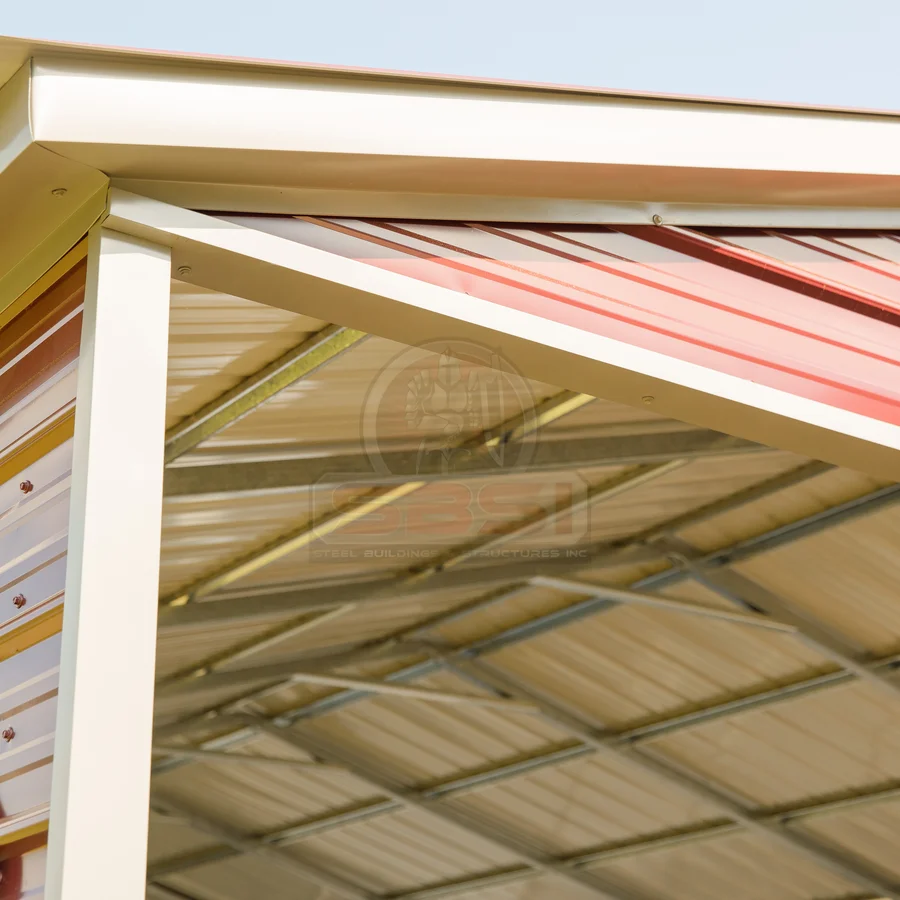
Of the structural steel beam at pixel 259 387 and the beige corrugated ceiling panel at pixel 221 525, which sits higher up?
the beige corrugated ceiling panel at pixel 221 525

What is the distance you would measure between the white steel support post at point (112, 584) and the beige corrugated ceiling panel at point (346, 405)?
322 centimetres

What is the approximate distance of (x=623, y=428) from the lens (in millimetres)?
8742

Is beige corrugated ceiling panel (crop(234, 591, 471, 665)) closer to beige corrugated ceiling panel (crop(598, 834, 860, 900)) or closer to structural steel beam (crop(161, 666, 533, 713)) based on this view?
structural steel beam (crop(161, 666, 533, 713))

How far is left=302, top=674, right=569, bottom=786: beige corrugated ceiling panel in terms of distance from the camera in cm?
1461

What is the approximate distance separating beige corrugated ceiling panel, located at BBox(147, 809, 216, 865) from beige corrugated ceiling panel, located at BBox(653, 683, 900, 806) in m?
7.37

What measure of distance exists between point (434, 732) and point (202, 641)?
3.98 metres

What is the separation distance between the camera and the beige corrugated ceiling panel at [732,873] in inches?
599

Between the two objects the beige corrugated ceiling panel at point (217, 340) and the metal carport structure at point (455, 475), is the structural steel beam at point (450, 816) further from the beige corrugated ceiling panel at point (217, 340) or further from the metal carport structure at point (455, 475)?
the beige corrugated ceiling panel at point (217, 340)

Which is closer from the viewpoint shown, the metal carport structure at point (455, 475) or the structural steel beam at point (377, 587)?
the metal carport structure at point (455, 475)

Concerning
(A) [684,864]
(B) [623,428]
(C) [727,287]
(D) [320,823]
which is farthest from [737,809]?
(C) [727,287]

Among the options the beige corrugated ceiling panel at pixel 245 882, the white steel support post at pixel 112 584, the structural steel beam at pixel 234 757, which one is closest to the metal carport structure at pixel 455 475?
the white steel support post at pixel 112 584

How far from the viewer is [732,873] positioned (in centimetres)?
1580

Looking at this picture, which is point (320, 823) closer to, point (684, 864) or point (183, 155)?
point (684, 864)

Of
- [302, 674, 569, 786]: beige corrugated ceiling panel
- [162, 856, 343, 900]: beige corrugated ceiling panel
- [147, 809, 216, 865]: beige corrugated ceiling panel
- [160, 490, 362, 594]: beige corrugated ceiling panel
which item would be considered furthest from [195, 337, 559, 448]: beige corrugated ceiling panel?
[162, 856, 343, 900]: beige corrugated ceiling panel
